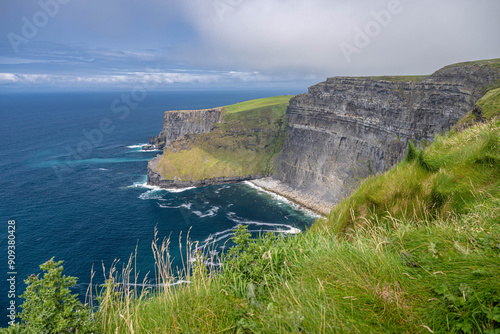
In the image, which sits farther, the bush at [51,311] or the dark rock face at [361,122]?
the dark rock face at [361,122]

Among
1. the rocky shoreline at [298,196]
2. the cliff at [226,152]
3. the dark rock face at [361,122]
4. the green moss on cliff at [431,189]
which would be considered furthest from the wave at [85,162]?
the green moss on cliff at [431,189]

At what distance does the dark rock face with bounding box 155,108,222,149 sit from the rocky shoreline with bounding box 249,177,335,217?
190ft

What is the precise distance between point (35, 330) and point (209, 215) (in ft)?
227

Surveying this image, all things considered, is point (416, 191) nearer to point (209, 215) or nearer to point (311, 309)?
point (311, 309)

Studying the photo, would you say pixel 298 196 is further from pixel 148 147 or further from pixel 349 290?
pixel 148 147

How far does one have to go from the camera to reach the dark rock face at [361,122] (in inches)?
2608

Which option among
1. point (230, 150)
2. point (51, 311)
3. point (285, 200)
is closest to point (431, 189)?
point (51, 311)

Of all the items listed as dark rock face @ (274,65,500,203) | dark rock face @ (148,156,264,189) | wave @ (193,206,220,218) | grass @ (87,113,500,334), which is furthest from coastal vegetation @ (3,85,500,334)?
dark rock face @ (148,156,264,189)

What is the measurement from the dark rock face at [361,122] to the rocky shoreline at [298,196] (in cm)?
265

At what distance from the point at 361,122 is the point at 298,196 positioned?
29566mm

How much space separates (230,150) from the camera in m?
112

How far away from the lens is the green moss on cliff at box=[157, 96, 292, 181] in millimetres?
101500

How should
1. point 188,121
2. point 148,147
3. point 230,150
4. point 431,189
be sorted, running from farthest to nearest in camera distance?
point 188,121, point 148,147, point 230,150, point 431,189

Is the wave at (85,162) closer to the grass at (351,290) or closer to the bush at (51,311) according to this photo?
the bush at (51,311)
